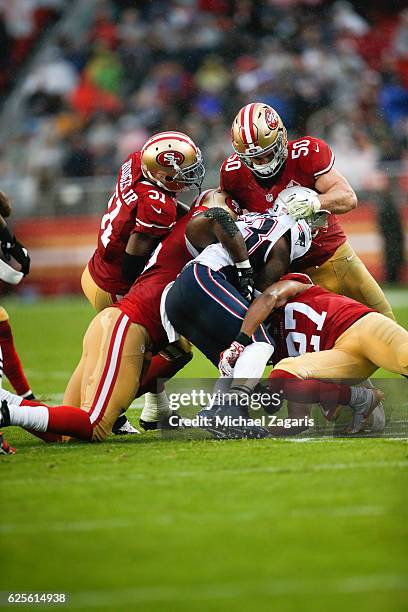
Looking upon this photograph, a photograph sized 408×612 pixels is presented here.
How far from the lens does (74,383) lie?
5.25m

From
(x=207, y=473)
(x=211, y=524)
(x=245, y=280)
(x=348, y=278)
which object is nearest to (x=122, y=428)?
(x=245, y=280)

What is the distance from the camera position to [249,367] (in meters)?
4.79

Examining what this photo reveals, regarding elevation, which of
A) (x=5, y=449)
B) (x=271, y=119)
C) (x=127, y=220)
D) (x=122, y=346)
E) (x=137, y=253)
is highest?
(x=271, y=119)

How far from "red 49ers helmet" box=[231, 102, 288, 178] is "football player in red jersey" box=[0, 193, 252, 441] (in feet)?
2.16

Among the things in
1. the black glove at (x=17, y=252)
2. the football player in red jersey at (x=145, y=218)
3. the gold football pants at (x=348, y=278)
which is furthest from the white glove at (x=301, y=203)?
the black glove at (x=17, y=252)

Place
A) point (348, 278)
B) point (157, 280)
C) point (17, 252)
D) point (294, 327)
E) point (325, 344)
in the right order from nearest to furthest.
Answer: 1. point (325, 344)
2. point (294, 327)
3. point (157, 280)
4. point (17, 252)
5. point (348, 278)

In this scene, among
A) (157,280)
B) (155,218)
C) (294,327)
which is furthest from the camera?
(155,218)

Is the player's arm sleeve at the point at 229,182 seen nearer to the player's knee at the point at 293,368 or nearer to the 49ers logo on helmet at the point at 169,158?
the 49ers logo on helmet at the point at 169,158

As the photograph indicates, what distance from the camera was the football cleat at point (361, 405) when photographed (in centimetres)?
493

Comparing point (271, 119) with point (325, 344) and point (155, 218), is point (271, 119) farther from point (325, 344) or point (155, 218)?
point (325, 344)

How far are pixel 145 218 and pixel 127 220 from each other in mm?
260

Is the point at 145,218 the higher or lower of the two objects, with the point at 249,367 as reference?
higher

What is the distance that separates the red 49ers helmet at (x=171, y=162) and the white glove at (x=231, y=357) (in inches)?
43.7

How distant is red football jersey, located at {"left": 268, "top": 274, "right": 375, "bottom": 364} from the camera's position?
502 cm
